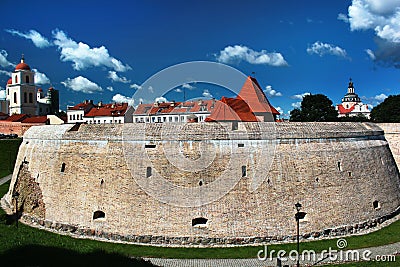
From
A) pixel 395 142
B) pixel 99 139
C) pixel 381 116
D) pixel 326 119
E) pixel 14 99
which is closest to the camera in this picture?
pixel 99 139

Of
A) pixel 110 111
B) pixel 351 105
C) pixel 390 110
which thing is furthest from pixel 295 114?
pixel 351 105

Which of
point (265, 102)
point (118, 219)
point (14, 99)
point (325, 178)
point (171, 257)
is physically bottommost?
point (171, 257)

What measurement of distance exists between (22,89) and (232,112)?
1904 inches

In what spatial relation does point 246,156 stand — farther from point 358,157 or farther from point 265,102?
point 265,102

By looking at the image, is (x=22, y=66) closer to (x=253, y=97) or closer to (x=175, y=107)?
(x=175, y=107)

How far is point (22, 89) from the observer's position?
5734 centimetres

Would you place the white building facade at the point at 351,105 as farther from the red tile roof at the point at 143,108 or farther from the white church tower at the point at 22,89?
the white church tower at the point at 22,89

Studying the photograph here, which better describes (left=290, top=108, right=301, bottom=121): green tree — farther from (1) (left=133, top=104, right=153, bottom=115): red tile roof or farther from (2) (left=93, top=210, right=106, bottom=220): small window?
(2) (left=93, top=210, right=106, bottom=220): small window

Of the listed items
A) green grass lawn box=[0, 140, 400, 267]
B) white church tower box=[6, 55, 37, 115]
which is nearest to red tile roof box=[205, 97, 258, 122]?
green grass lawn box=[0, 140, 400, 267]

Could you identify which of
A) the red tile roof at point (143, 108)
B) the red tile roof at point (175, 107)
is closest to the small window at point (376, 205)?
the red tile roof at point (175, 107)

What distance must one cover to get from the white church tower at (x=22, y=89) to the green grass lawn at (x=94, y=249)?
46.0m

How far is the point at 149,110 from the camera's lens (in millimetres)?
41281

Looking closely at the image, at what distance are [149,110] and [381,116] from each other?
32659 mm

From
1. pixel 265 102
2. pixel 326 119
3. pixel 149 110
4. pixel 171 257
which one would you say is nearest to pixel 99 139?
pixel 171 257
